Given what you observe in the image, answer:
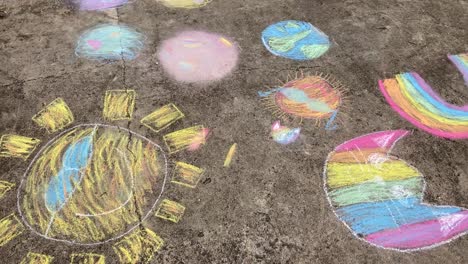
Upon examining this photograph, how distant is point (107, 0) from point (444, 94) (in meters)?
3.75

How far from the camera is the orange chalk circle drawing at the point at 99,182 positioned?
2.67m

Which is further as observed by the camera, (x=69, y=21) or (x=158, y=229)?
(x=69, y=21)

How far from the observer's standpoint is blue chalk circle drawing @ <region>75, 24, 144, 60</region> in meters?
3.92

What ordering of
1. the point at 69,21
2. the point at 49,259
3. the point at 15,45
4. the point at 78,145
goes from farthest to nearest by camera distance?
1. the point at 69,21
2. the point at 15,45
3. the point at 78,145
4. the point at 49,259

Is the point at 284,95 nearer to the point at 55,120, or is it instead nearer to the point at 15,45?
the point at 55,120

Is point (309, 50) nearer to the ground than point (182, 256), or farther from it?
farther from it

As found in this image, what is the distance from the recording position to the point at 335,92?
369 centimetres

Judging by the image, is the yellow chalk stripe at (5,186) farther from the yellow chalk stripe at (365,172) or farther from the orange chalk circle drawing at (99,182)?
the yellow chalk stripe at (365,172)

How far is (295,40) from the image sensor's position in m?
4.18

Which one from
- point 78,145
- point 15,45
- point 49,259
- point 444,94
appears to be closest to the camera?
point 49,259

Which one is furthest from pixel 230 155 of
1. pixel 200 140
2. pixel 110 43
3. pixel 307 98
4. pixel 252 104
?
pixel 110 43

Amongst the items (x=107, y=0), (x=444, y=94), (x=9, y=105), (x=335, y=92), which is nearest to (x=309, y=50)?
(x=335, y=92)

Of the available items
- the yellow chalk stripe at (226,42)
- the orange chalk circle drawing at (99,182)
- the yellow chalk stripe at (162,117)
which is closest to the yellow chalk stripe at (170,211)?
the orange chalk circle drawing at (99,182)

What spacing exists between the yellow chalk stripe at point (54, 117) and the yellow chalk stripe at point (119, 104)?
310 millimetres
